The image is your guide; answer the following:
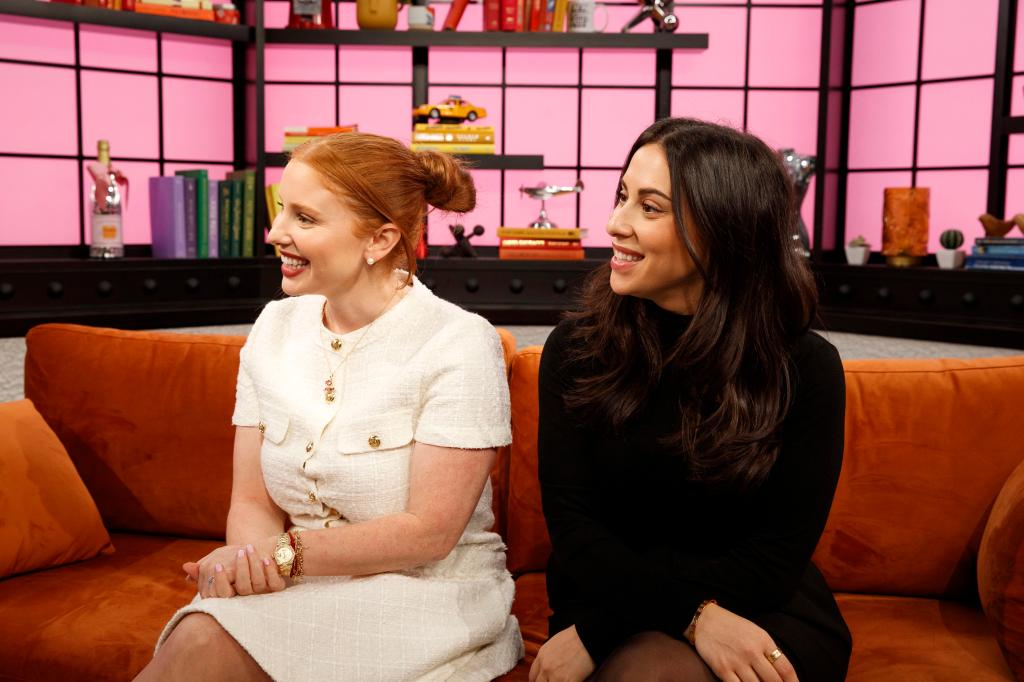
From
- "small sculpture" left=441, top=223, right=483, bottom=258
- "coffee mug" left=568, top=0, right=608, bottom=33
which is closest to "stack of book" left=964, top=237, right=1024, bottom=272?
"coffee mug" left=568, top=0, right=608, bottom=33

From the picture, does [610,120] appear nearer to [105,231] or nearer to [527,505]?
[105,231]

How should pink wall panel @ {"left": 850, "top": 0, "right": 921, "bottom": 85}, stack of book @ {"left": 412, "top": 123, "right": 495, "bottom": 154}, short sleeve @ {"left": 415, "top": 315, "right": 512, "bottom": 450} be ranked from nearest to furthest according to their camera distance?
short sleeve @ {"left": 415, "top": 315, "right": 512, "bottom": 450} < stack of book @ {"left": 412, "top": 123, "right": 495, "bottom": 154} < pink wall panel @ {"left": 850, "top": 0, "right": 921, "bottom": 85}

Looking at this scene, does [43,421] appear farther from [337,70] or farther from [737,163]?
[337,70]

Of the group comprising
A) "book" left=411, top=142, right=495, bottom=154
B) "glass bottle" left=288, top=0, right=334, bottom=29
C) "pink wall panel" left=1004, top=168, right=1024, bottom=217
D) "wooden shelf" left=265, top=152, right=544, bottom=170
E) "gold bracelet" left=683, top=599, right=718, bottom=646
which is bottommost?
"gold bracelet" left=683, top=599, right=718, bottom=646

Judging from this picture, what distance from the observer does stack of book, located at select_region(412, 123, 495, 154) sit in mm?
4035

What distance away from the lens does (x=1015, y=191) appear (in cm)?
418

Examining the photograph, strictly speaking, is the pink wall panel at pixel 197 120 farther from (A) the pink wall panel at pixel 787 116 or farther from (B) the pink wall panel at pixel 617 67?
(A) the pink wall panel at pixel 787 116

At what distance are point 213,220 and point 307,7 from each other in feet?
3.22

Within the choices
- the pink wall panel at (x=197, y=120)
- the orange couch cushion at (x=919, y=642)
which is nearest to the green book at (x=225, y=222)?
the pink wall panel at (x=197, y=120)

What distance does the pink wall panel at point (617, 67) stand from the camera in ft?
15.5

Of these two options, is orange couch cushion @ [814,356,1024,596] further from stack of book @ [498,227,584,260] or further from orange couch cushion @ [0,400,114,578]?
stack of book @ [498,227,584,260]

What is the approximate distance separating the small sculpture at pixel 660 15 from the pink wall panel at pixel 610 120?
1.82ft

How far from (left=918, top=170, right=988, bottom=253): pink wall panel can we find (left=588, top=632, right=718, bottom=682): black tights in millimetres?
3413

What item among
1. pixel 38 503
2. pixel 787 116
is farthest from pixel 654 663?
pixel 787 116
